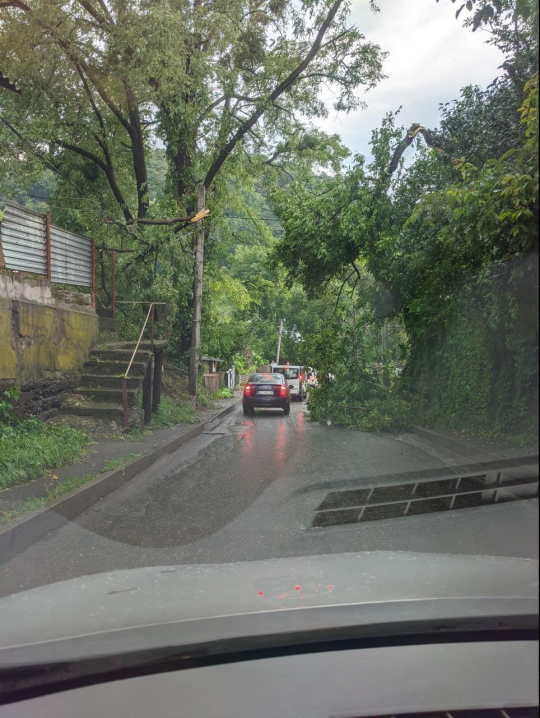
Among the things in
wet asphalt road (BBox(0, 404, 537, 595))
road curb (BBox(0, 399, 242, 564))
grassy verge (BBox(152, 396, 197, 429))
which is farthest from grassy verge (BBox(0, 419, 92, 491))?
grassy verge (BBox(152, 396, 197, 429))

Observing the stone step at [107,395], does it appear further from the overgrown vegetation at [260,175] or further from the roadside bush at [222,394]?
the roadside bush at [222,394]

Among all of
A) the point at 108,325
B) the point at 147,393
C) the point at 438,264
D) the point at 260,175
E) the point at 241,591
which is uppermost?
the point at 260,175

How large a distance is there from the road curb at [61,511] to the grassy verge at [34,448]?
732mm

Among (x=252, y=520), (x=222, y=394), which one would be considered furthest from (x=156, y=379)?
(x=222, y=394)

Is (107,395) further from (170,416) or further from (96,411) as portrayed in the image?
(170,416)

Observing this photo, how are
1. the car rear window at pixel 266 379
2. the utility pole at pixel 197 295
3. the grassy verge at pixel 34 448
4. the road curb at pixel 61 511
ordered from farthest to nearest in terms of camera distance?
1. the car rear window at pixel 266 379
2. the utility pole at pixel 197 295
3. the grassy verge at pixel 34 448
4. the road curb at pixel 61 511

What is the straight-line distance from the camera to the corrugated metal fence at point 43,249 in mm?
9578

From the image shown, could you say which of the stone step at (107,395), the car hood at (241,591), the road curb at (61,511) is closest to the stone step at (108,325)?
the stone step at (107,395)

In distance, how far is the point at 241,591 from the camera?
2.56m

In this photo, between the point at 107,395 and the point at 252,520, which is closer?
the point at 252,520

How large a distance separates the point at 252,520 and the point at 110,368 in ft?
24.1

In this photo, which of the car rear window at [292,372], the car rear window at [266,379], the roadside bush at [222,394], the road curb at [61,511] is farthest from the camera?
the car rear window at [292,372]

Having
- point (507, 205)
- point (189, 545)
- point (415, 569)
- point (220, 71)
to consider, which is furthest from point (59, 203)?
point (415, 569)

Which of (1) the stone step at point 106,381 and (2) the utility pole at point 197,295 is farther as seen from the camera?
(2) the utility pole at point 197,295
